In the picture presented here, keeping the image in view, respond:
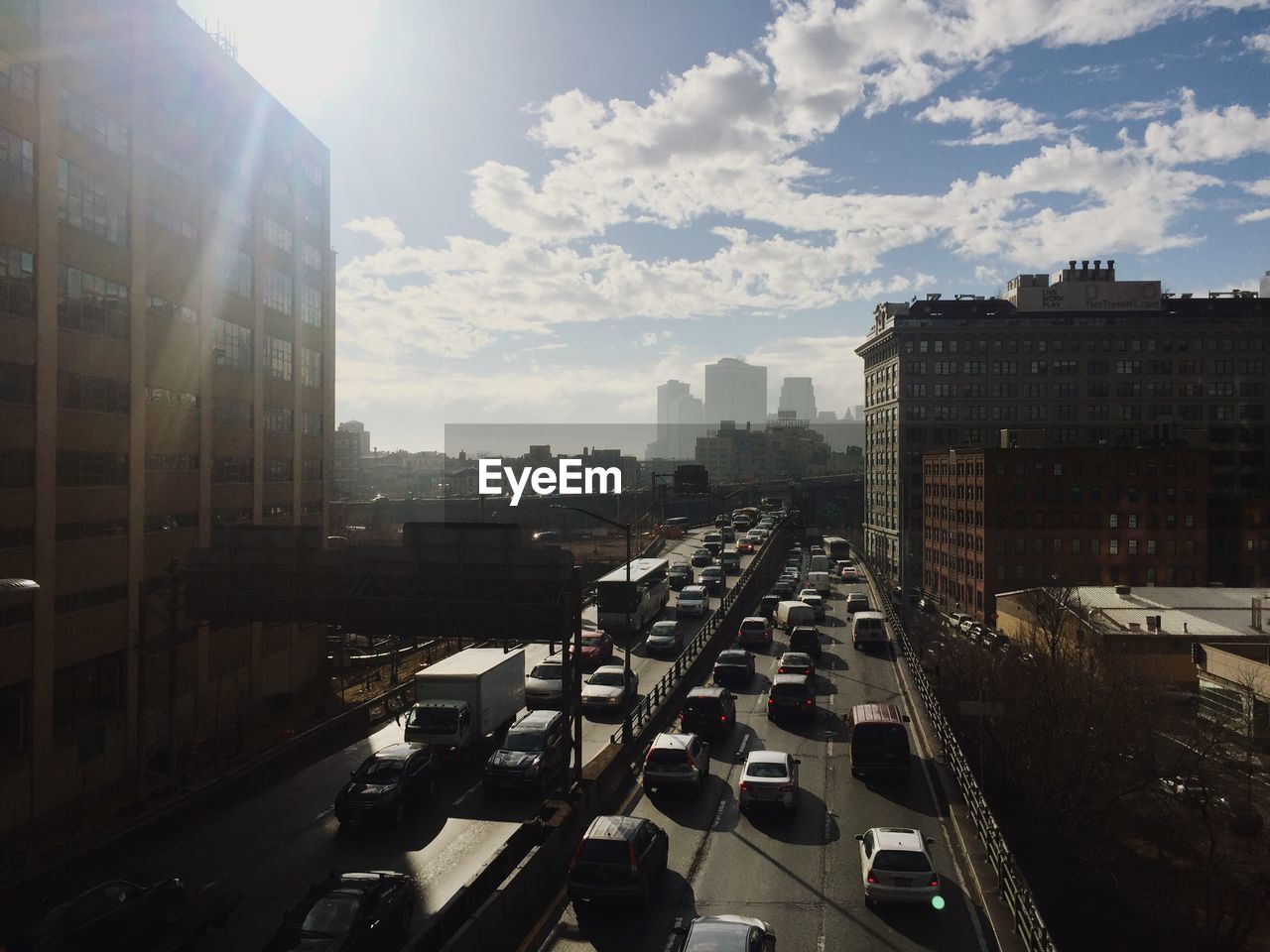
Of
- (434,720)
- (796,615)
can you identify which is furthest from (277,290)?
(796,615)

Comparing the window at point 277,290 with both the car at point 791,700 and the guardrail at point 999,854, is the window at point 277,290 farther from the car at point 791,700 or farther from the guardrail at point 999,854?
the guardrail at point 999,854

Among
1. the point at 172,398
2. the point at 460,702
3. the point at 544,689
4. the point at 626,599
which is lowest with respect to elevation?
the point at 544,689

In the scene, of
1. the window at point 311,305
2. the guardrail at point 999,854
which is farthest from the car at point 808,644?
the window at point 311,305

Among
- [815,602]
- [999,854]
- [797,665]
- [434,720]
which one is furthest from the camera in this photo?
[815,602]

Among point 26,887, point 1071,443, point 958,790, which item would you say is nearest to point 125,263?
point 26,887

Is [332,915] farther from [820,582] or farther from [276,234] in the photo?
[820,582]

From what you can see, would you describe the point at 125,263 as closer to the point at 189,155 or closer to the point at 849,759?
the point at 189,155
